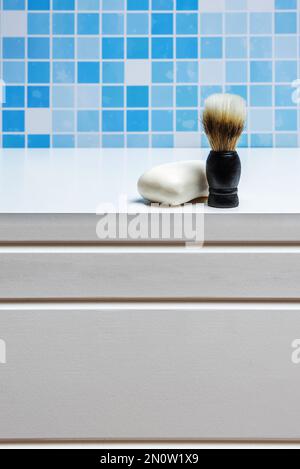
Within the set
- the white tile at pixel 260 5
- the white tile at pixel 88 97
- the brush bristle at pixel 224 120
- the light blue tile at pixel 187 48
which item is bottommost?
the brush bristle at pixel 224 120

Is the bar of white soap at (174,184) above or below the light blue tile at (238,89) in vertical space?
below

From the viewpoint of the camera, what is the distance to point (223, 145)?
621mm

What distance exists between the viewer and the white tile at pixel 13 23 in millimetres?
1285

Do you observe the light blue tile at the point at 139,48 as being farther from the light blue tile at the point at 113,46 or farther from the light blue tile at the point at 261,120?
the light blue tile at the point at 261,120

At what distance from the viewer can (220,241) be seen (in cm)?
58

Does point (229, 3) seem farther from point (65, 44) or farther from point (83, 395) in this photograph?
point (83, 395)

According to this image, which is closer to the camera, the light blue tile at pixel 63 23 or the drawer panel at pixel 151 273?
the drawer panel at pixel 151 273

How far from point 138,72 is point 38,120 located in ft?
0.82

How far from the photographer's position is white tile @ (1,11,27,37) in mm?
1285

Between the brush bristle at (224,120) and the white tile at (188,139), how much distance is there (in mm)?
698

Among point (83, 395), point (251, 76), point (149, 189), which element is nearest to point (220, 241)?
point (149, 189)

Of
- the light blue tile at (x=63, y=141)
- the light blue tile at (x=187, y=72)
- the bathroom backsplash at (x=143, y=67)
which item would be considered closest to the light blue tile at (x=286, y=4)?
the bathroom backsplash at (x=143, y=67)

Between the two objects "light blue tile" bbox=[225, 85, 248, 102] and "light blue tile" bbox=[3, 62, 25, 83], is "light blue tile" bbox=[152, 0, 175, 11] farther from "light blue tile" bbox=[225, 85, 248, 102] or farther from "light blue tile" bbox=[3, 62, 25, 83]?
"light blue tile" bbox=[3, 62, 25, 83]
